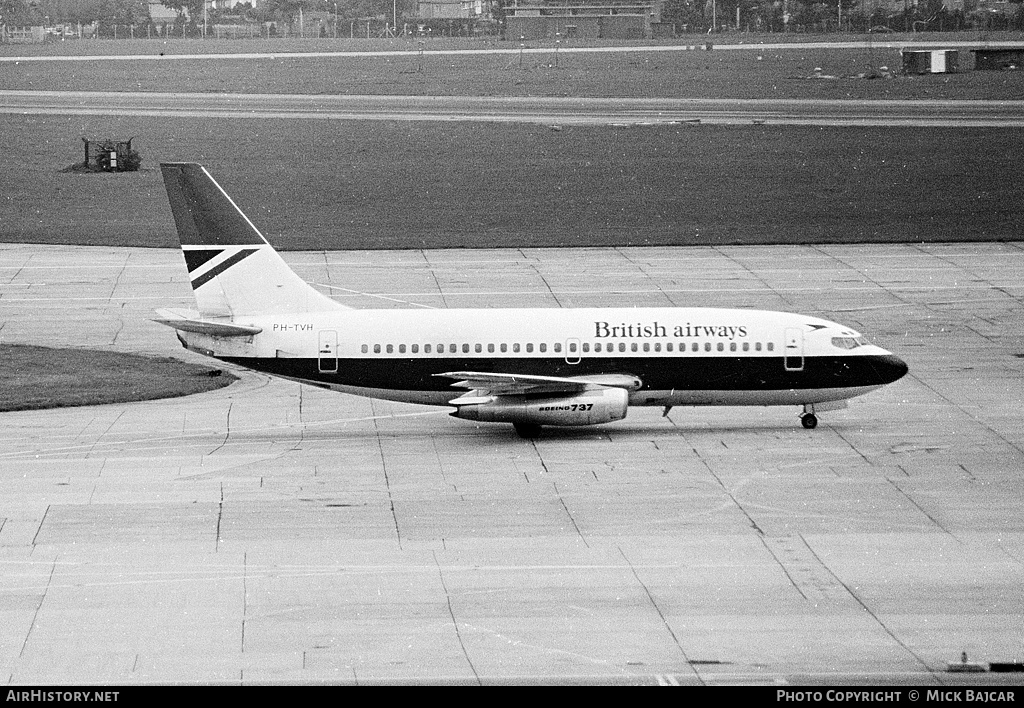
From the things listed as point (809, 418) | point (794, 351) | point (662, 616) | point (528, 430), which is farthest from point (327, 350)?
point (662, 616)

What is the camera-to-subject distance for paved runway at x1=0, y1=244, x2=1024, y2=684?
29.6m

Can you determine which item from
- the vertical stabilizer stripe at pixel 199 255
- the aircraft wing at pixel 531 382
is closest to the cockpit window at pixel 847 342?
the aircraft wing at pixel 531 382

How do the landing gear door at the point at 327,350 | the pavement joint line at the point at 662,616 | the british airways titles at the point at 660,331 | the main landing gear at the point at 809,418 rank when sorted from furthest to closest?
the main landing gear at the point at 809,418 → the british airways titles at the point at 660,331 → the landing gear door at the point at 327,350 → the pavement joint line at the point at 662,616

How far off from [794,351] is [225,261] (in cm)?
1916

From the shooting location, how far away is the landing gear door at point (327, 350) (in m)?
48.3

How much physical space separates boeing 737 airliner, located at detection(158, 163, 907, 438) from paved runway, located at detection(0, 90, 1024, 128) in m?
76.5

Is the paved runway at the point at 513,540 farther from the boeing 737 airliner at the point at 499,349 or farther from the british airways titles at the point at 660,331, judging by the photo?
the british airways titles at the point at 660,331

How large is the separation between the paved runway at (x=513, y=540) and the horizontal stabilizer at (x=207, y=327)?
3.65m

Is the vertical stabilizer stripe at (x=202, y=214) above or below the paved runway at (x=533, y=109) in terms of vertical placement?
below

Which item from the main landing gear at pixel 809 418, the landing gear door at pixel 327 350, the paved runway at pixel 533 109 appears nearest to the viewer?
the landing gear door at pixel 327 350

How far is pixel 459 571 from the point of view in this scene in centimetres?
3500

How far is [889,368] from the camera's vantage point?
49406 mm

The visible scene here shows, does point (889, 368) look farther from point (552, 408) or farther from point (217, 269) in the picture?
point (217, 269)

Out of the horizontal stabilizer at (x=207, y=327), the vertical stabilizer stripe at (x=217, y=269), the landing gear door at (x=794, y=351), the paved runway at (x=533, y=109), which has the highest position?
the paved runway at (x=533, y=109)
